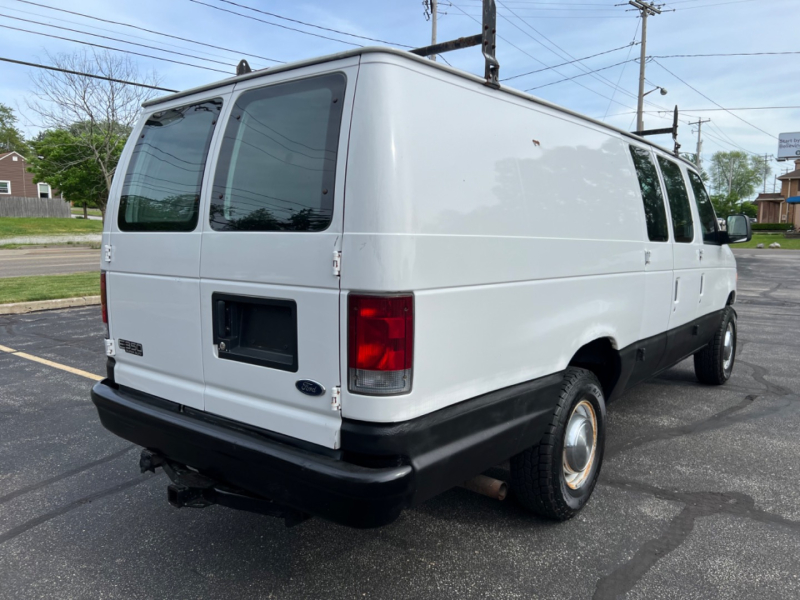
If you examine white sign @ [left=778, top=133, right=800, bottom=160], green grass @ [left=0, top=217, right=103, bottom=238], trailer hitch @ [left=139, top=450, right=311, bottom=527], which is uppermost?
white sign @ [left=778, top=133, right=800, bottom=160]

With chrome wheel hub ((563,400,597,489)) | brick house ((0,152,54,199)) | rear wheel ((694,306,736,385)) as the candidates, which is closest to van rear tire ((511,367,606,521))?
chrome wheel hub ((563,400,597,489))

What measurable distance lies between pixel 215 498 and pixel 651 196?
3.34m

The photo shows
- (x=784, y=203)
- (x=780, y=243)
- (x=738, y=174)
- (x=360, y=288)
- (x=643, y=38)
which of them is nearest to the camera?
(x=360, y=288)

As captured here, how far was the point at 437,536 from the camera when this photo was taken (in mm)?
3234

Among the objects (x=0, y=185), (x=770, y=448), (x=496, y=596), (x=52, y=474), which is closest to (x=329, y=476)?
(x=496, y=596)

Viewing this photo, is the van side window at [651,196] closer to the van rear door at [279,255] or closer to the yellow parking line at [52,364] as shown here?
the van rear door at [279,255]

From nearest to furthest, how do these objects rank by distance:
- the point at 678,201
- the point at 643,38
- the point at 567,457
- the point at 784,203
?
the point at 567,457 < the point at 678,201 < the point at 643,38 < the point at 784,203

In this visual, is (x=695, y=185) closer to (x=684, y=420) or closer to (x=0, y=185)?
(x=684, y=420)

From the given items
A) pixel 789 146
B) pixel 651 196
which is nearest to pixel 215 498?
pixel 651 196

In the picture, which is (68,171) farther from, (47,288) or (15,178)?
(47,288)

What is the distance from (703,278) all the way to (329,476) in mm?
4073

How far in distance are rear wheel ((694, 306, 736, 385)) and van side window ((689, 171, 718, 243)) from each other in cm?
103

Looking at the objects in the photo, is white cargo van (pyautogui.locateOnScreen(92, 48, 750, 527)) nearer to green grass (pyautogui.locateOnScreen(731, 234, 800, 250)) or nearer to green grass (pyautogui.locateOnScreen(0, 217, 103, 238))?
green grass (pyautogui.locateOnScreen(0, 217, 103, 238))

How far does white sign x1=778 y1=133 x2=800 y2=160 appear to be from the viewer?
82938mm
